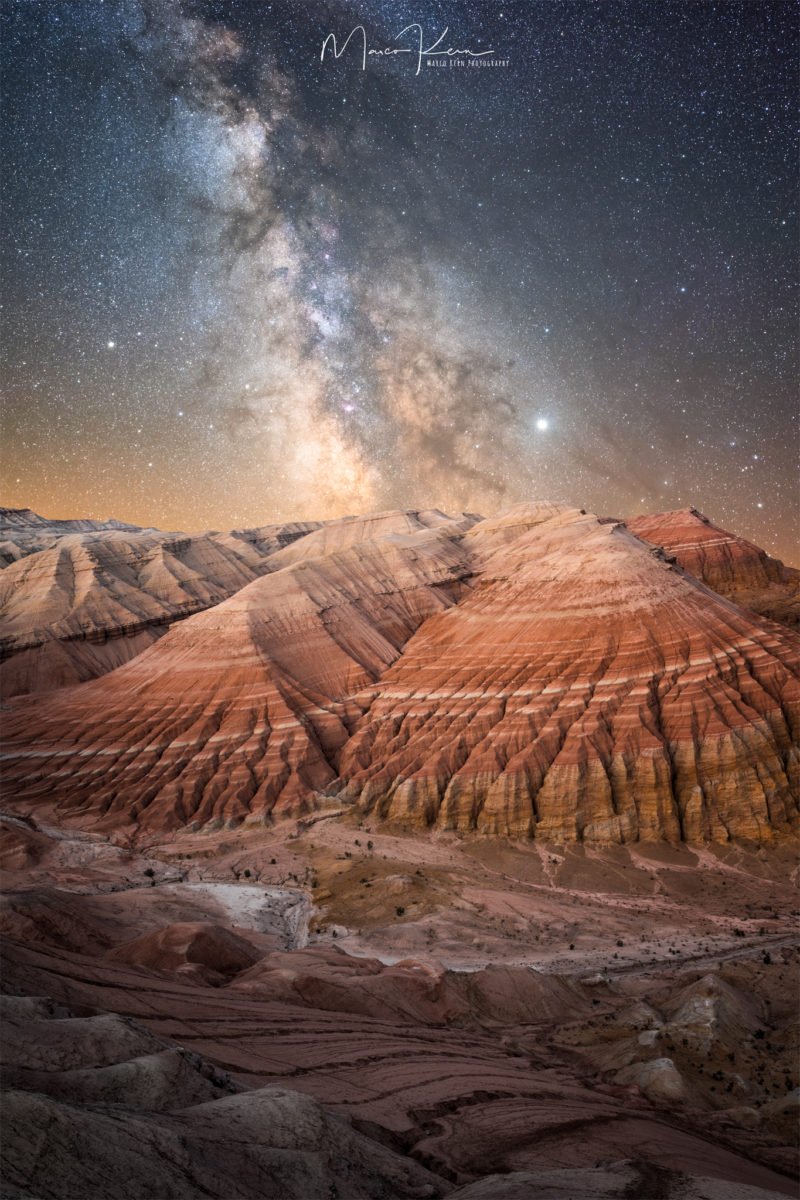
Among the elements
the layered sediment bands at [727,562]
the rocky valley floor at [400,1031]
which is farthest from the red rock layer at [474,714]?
the layered sediment bands at [727,562]

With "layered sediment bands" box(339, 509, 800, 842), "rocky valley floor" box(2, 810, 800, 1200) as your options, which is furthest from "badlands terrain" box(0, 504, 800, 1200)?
"layered sediment bands" box(339, 509, 800, 842)

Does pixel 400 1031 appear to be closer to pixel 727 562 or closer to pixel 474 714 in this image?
pixel 474 714

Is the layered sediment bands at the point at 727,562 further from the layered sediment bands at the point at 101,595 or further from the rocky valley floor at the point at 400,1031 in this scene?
the layered sediment bands at the point at 101,595

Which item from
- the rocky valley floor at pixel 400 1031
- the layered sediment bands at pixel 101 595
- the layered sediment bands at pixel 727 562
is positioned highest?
the layered sediment bands at pixel 727 562

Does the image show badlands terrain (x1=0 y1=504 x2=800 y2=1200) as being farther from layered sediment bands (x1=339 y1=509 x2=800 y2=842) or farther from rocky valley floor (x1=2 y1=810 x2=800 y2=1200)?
layered sediment bands (x1=339 y1=509 x2=800 y2=842)

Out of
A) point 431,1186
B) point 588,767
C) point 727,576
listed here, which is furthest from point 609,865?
point 727,576

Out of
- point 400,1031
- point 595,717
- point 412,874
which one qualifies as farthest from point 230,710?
point 400,1031
